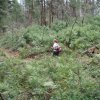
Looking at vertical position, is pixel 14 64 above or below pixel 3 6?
below

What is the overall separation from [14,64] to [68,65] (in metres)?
2.82

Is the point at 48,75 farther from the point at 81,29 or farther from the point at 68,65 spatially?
the point at 81,29

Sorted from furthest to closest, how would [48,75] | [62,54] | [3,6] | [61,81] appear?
[3,6] → [62,54] → [48,75] → [61,81]

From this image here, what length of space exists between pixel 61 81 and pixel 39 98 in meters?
1.68

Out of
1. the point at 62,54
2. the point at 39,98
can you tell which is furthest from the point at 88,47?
the point at 39,98

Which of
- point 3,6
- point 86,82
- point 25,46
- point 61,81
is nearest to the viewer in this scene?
point 86,82

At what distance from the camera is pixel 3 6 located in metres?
30.3

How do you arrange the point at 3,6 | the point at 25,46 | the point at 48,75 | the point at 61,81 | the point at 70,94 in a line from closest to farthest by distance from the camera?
the point at 70,94 < the point at 61,81 < the point at 48,75 < the point at 25,46 < the point at 3,6

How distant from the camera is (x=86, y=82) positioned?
400 inches

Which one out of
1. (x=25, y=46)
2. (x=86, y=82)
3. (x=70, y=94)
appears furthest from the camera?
(x=25, y=46)

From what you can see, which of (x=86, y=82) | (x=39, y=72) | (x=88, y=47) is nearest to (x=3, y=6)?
(x=88, y=47)

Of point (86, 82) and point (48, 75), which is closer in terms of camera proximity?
point (86, 82)

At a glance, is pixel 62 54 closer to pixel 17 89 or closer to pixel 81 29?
pixel 81 29

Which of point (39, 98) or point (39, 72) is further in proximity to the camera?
point (39, 72)
